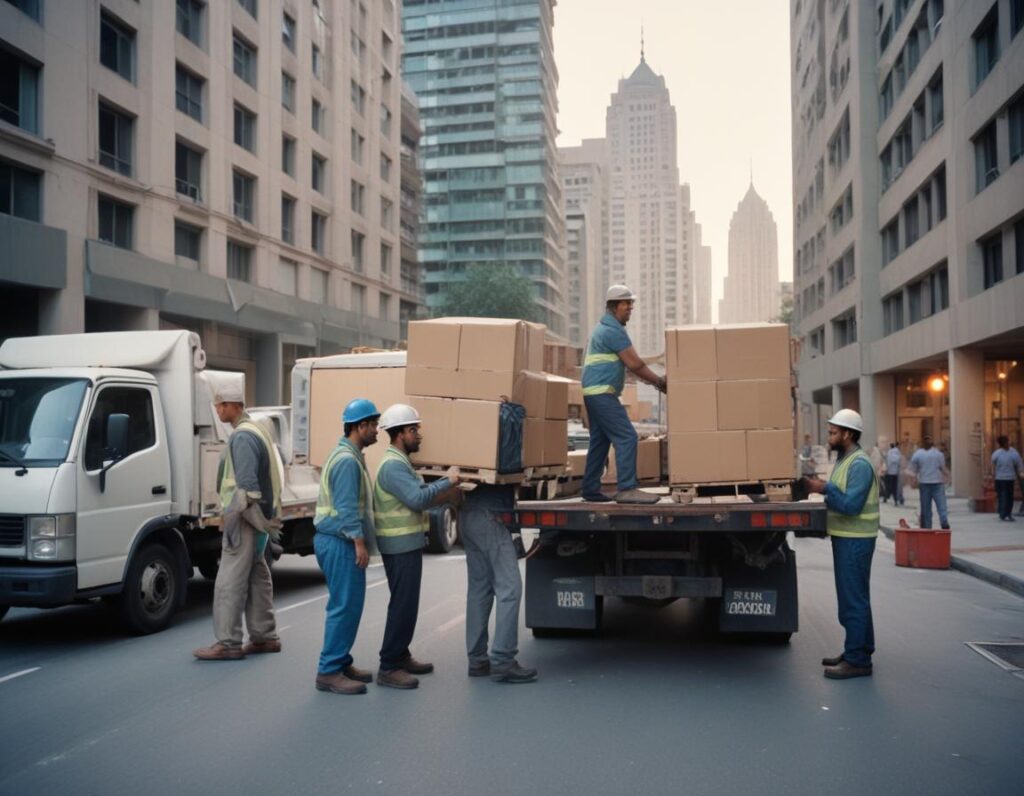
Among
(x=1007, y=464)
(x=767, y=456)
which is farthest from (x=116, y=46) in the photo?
(x=767, y=456)

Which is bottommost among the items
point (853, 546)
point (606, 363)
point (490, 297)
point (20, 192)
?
point (853, 546)

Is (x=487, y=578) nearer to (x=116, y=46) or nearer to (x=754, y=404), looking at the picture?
(x=754, y=404)

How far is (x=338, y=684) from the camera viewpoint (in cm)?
636

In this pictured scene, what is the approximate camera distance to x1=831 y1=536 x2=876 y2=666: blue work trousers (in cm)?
675

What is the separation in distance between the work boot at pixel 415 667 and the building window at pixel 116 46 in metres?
25.3

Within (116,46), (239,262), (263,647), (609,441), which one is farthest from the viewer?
(239,262)

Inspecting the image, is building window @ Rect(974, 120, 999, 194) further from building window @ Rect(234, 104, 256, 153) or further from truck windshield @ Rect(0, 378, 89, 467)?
building window @ Rect(234, 104, 256, 153)

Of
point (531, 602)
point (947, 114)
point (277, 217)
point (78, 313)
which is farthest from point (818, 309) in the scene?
point (531, 602)

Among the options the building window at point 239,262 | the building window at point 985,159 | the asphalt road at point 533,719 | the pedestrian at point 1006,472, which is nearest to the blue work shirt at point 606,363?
the asphalt road at point 533,719

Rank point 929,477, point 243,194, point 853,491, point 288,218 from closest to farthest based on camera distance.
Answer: point 853,491 < point 929,477 < point 243,194 < point 288,218

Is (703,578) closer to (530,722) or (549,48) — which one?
(530,722)

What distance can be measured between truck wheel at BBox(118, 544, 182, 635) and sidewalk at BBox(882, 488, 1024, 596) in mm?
9504

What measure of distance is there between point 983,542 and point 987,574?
167 inches

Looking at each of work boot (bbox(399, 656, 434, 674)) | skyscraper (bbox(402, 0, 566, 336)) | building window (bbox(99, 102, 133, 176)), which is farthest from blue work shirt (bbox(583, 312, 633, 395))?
skyscraper (bbox(402, 0, 566, 336))
